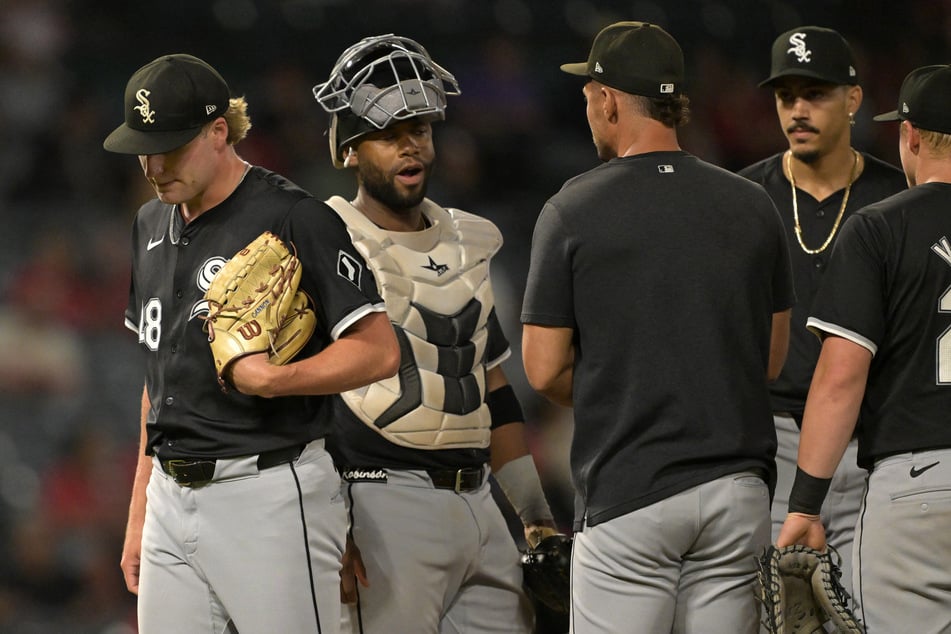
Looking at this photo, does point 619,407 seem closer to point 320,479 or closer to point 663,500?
point 663,500

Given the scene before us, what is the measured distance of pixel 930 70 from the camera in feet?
9.40

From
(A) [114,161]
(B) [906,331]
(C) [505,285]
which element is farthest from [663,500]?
(A) [114,161]

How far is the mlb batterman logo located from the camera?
3.63 m

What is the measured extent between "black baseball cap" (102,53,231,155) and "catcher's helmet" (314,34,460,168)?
1.83ft

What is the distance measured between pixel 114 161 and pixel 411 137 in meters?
2.92

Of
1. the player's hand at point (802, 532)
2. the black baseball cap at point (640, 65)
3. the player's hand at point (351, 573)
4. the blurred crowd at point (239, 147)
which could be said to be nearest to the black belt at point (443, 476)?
the player's hand at point (351, 573)

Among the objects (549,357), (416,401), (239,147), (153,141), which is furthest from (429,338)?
(239,147)

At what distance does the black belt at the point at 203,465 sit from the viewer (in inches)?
99.3

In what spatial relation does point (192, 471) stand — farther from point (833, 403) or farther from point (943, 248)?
point (943, 248)

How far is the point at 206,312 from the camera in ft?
8.34

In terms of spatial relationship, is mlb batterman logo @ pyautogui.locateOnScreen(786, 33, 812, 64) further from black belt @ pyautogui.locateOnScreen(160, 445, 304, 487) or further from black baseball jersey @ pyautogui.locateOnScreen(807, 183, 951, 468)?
black belt @ pyautogui.locateOnScreen(160, 445, 304, 487)

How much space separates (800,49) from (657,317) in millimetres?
1502

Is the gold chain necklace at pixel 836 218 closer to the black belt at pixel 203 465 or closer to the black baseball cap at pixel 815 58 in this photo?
the black baseball cap at pixel 815 58

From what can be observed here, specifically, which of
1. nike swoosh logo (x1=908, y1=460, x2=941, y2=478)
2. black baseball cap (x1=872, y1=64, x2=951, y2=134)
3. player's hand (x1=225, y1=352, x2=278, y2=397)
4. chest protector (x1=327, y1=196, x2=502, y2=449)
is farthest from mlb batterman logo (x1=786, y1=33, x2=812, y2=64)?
player's hand (x1=225, y1=352, x2=278, y2=397)
